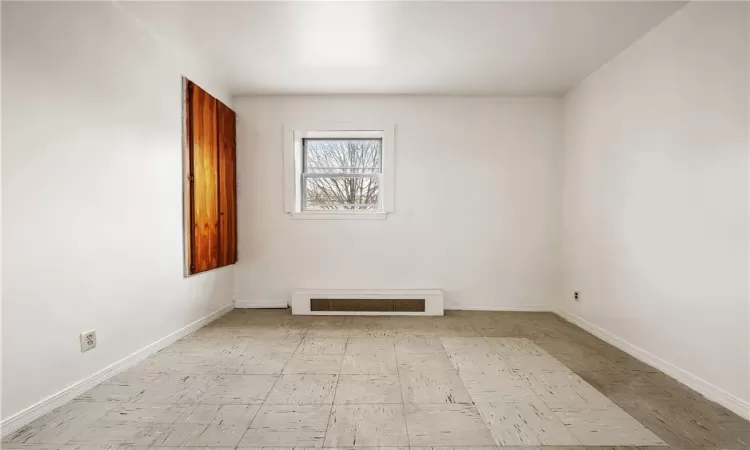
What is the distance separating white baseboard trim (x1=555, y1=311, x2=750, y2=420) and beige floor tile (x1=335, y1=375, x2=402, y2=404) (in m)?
1.77

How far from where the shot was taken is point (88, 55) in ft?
6.88

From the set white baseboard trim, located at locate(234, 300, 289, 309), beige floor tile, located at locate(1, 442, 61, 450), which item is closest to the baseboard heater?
white baseboard trim, located at locate(234, 300, 289, 309)

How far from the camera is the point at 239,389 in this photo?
6.95 feet

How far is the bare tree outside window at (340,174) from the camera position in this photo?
4238 millimetres

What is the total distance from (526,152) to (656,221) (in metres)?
1.73

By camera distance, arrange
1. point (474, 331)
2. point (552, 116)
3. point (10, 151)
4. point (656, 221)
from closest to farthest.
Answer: point (10, 151)
point (656, 221)
point (474, 331)
point (552, 116)

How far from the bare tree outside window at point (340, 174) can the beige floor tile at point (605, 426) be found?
2870 millimetres

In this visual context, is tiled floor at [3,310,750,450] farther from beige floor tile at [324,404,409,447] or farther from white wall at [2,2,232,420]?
white wall at [2,2,232,420]

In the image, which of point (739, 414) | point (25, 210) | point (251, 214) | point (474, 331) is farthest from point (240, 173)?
point (739, 414)

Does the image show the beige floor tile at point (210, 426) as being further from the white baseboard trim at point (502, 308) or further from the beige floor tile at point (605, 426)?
the white baseboard trim at point (502, 308)

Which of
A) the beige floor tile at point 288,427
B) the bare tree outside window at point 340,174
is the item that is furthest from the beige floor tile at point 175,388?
the bare tree outside window at point 340,174

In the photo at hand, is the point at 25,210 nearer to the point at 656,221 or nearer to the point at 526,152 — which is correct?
the point at 656,221

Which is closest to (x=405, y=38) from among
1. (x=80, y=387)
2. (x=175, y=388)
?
(x=175, y=388)

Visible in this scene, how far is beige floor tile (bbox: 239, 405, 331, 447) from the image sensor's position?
5.28 feet
